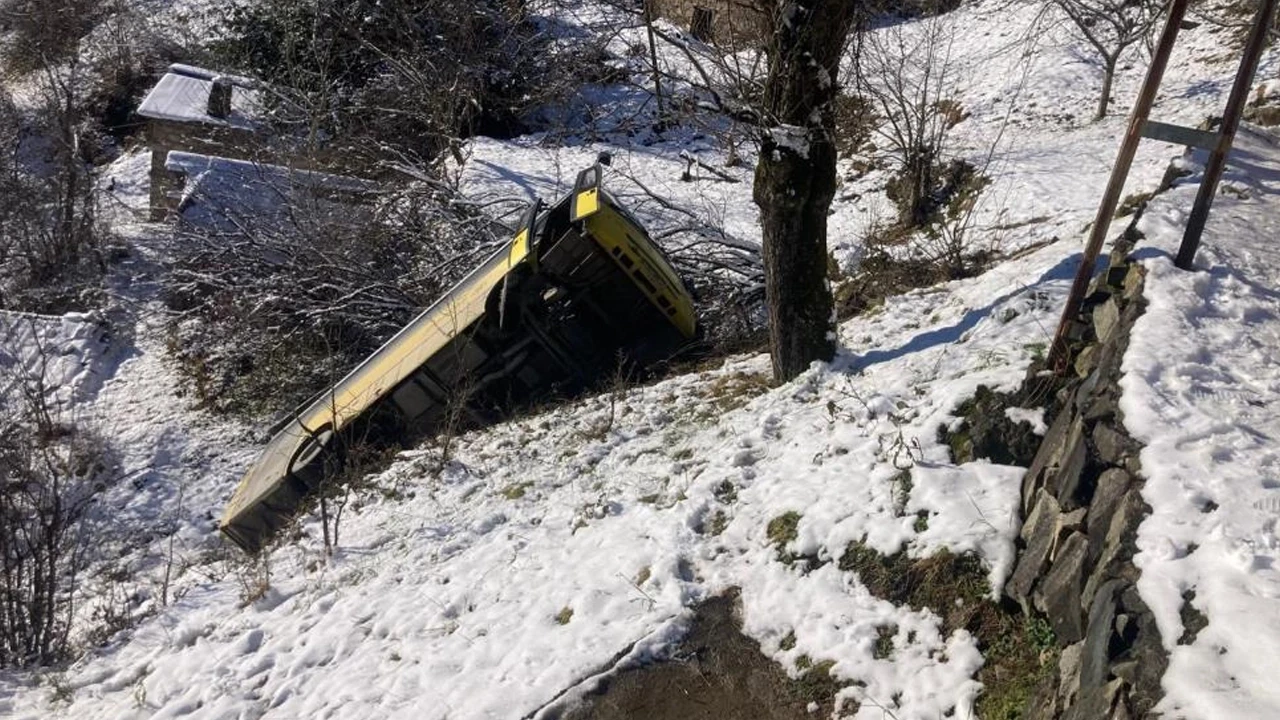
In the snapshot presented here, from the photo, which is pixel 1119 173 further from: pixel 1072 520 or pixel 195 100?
pixel 195 100

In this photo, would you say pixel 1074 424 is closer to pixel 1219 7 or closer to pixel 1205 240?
pixel 1205 240

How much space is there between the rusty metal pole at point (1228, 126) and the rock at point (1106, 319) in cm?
37

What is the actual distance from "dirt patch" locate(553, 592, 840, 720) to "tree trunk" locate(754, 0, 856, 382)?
8.01ft

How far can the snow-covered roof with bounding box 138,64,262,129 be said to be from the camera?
57.9 feet

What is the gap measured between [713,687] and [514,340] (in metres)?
4.60

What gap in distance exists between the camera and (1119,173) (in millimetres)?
4500

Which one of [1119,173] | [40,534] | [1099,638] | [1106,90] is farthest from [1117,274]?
[1106,90]

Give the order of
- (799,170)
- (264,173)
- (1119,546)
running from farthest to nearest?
(264,173) → (799,170) → (1119,546)

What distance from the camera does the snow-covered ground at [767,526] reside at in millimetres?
3648

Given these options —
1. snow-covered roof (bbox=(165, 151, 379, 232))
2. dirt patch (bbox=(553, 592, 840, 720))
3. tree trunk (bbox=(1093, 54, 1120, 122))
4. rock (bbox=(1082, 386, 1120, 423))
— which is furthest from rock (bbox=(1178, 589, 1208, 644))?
tree trunk (bbox=(1093, 54, 1120, 122))

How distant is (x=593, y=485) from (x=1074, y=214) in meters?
5.06

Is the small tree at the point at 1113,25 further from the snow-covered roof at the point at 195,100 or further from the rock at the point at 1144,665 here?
the snow-covered roof at the point at 195,100

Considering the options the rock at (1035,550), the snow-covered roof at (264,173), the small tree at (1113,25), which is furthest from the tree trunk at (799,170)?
the snow-covered roof at (264,173)

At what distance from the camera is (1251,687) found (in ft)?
8.99
